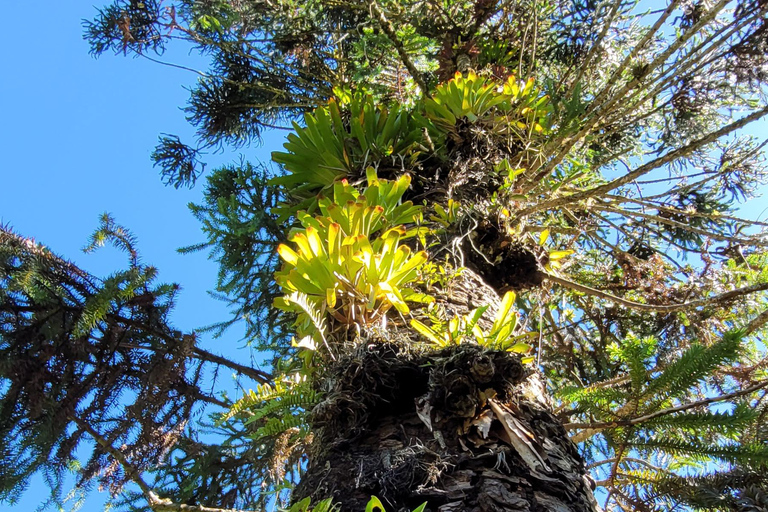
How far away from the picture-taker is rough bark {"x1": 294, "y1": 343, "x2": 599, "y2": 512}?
4.81 feet

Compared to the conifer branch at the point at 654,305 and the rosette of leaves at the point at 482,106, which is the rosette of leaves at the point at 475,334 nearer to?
the conifer branch at the point at 654,305

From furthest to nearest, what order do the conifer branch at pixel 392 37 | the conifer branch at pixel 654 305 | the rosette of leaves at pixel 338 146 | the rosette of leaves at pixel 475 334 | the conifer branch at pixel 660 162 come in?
the conifer branch at pixel 392 37 → the rosette of leaves at pixel 338 146 → the conifer branch at pixel 654 305 → the conifer branch at pixel 660 162 → the rosette of leaves at pixel 475 334

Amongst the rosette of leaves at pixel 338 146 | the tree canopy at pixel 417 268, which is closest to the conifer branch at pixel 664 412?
the tree canopy at pixel 417 268

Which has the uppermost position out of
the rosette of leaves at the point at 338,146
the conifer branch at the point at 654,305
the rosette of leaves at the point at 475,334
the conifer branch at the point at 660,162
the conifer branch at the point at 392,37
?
the conifer branch at the point at 392,37

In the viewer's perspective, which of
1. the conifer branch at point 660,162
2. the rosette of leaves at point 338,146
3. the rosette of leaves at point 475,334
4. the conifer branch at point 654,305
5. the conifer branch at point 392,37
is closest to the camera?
the rosette of leaves at point 475,334

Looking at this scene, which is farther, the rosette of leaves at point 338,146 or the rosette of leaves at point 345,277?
the rosette of leaves at point 338,146

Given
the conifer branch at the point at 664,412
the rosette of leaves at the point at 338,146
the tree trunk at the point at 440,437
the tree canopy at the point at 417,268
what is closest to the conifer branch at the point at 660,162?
the tree canopy at the point at 417,268

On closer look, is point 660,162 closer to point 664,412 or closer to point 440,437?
point 664,412

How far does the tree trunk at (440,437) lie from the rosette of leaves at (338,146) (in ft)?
5.05

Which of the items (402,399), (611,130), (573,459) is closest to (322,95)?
(611,130)

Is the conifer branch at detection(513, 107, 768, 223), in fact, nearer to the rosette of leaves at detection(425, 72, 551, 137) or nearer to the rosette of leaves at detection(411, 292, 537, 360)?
the rosette of leaves at detection(425, 72, 551, 137)

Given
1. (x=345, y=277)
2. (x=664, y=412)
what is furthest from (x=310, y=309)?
(x=664, y=412)

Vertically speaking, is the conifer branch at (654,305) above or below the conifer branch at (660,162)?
below

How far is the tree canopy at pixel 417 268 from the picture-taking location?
6.37 feet
